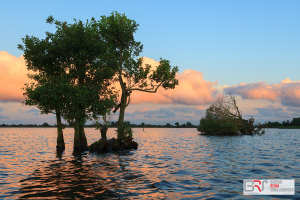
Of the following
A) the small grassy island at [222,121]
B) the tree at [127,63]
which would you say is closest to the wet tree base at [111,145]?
the tree at [127,63]

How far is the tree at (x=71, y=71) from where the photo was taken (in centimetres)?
3072

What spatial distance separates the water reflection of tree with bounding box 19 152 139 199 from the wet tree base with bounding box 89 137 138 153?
554 inches

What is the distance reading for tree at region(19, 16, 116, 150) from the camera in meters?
30.7

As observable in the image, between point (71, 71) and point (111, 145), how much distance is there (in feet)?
44.7

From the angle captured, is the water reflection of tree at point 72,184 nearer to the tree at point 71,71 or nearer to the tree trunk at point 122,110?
the tree at point 71,71

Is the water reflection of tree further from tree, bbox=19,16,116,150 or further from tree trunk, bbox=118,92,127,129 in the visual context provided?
tree trunk, bbox=118,92,127,129

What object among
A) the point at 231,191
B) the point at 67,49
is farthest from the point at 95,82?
the point at 231,191

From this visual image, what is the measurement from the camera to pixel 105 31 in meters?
38.4

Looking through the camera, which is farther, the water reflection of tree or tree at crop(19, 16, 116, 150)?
tree at crop(19, 16, 116, 150)

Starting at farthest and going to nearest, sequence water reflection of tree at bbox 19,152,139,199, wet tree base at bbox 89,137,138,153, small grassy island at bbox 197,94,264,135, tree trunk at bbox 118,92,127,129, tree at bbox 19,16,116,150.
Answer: small grassy island at bbox 197,94,264,135 → tree trunk at bbox 118,92,127,129 → wet tree base at bbox 89,137,138,153 → tree at bbox 19,16,116,150 → water reflection of tree at bbox 19,152,139,199

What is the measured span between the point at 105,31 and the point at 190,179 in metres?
29.4

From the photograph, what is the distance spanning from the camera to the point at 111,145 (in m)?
37.8

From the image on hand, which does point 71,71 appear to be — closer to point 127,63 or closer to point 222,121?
point 127,63

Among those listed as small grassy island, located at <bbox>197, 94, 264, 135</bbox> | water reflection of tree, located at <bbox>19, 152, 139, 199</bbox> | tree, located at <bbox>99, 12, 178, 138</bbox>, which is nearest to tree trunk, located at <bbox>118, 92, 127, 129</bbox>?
tree, located at <bbox>99, 12, 178, 138</bbox>
